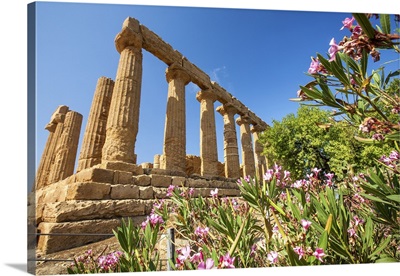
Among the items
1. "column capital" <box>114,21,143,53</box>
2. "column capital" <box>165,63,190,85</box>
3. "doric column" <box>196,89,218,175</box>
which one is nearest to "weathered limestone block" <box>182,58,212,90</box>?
"doric column" <box>196,89,218,175</box>

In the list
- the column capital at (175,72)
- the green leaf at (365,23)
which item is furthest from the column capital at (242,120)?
the green leaf at (365,23)

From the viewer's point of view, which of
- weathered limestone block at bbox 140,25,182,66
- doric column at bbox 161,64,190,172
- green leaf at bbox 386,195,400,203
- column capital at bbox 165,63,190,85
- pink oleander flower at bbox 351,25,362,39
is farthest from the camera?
column capital at bbox 165,63,190,85

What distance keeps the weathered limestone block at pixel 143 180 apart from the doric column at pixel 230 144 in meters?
7.73

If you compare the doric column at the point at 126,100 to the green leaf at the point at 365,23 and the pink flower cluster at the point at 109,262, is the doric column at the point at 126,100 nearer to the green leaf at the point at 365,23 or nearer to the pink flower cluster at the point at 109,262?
the pink flower cluster at the point at 109,262

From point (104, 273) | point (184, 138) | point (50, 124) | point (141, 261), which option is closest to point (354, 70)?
point (141, 261)

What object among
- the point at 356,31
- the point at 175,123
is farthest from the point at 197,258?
the point at 175,123

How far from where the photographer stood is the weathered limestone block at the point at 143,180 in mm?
7595

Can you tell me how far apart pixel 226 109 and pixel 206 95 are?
9.45 feet

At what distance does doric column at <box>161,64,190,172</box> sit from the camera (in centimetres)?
1077

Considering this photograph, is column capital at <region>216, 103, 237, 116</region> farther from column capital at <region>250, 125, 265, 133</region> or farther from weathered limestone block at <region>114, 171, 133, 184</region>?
weathered limestone block at <region>114, 171, 133, 184</region>

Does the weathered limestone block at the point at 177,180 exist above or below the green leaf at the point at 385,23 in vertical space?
below

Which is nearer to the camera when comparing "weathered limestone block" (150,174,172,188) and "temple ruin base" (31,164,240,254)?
"temple ruin base" (31,164,240,254)

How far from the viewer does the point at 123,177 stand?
23.3 ft

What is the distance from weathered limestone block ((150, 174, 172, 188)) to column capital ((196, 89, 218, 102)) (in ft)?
22.9
